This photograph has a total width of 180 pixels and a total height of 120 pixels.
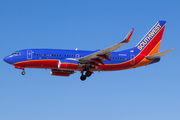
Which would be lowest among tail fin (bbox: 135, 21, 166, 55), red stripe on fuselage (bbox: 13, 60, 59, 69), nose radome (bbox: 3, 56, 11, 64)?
red stripe on fuselage (bbox: 13, 60, 59, 69)

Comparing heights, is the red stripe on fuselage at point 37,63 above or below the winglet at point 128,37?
below

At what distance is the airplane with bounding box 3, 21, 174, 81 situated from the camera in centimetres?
5119

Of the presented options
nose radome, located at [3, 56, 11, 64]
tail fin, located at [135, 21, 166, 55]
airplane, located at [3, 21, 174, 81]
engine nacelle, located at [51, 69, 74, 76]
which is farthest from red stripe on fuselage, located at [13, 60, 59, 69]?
tail fin, located at [135, 21, 166, 55]

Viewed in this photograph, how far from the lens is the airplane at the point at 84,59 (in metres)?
51.2

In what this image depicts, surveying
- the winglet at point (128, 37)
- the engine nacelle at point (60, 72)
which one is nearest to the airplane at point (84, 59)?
the engine nacelle at point (60, 72)

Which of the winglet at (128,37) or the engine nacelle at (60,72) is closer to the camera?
the winglet at (128,37)

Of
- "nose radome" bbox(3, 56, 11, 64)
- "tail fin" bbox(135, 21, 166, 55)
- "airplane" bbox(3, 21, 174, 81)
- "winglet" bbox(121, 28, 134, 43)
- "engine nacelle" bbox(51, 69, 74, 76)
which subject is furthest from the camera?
"tail fin" bbox(135, 21, 166, 55)

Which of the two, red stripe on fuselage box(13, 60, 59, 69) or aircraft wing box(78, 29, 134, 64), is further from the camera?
red stripe on fuselage box(13, 60, 59, 69)

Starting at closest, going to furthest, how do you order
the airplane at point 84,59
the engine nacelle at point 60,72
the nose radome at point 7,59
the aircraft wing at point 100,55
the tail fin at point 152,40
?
the aircraft wing at point 100,55 < the airplane at point 84,59 < the nose radome at point 7,59 < the engine nacelle at point 60,72 < the tail fin at point 152,40

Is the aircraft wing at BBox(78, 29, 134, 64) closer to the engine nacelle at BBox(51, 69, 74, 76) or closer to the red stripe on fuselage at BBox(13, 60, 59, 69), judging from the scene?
the red stripe on fuselage at BBox(13, 60, 59, 69)

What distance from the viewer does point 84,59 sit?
169ft

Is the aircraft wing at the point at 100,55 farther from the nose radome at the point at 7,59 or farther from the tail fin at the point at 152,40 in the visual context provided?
the nose radome at the point at 7,59

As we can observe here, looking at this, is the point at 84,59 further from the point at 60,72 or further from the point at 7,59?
the point at 7,59

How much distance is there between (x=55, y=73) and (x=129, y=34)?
58.3 feet
